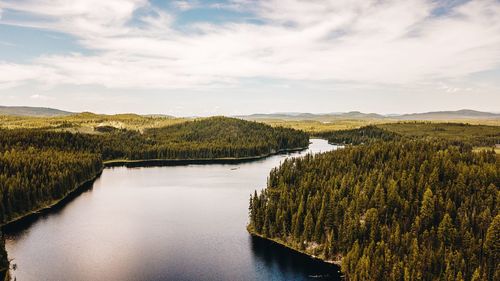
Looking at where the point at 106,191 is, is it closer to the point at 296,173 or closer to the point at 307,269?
the point at 296,173

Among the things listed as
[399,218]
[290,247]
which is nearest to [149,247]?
[290,247]

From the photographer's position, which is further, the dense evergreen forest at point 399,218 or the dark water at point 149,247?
the dark water at point 149,247

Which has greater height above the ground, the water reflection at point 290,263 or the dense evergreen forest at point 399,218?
the dense evergreen forest at point 399,218

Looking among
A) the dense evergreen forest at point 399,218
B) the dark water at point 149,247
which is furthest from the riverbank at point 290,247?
the dark water at point 149,247

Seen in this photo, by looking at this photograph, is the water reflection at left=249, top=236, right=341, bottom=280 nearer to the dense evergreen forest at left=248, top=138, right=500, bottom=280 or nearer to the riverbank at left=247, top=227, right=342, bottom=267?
the riverbank at left=247, top=227, right=342, bottom=267

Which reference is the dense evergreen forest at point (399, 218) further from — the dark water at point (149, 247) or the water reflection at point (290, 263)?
the dark water at point (149, 247)

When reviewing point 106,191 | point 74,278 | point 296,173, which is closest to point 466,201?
point 296,173

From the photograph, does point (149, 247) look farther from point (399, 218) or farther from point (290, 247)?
point (399, 218)
